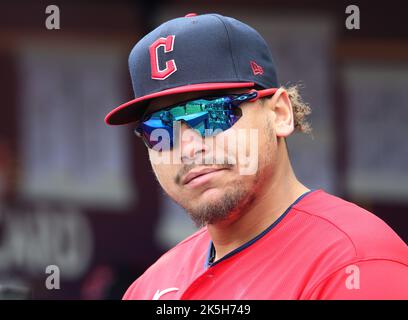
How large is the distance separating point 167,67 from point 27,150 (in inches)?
127

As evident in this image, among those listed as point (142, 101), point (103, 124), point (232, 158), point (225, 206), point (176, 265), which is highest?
point (142, 101)

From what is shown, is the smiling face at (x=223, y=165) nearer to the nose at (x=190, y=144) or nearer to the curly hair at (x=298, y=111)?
the nose at (x=190, y=144)

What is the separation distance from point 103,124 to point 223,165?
3.20 metres

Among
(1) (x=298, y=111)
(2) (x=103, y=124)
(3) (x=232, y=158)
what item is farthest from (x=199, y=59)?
(2) (x=103, y=124)

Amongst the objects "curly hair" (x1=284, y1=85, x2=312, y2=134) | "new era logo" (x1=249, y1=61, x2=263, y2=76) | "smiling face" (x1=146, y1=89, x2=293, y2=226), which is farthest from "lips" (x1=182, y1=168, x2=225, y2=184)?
"curly hair" (x1=284, y1=85, x2=312, y2=134)

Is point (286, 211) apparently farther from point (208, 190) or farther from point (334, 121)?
point (334, 121)

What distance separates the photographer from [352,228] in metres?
1.79

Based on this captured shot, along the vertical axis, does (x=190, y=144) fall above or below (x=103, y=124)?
above

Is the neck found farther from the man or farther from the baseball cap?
the baseball cap

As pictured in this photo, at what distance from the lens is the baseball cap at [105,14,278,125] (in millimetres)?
1908

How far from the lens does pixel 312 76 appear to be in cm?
501

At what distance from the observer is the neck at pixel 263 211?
197 centimetres
